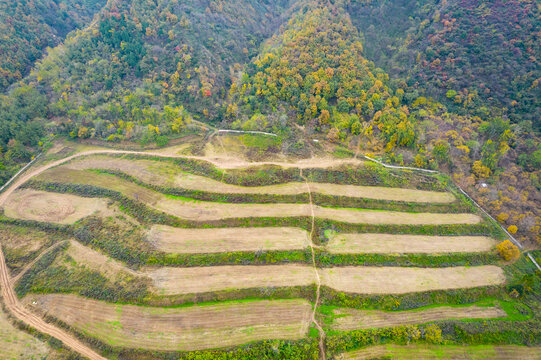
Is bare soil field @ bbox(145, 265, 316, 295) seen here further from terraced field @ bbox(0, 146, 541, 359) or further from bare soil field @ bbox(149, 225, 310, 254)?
bare soil field @ bbox(149, 225, 310, 254)

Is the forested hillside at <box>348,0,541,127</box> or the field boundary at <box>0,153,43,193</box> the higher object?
the forested hillside at <box>348,0,541,127</box>

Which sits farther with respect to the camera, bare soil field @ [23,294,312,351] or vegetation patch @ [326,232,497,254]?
vegetation patch @ [326,232,497,254]

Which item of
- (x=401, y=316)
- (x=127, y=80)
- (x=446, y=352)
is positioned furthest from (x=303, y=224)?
(x=127, y=80)

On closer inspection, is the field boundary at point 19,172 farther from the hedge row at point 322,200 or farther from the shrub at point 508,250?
the shrub at point 508,250

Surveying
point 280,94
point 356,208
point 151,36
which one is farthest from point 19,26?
point 356,208

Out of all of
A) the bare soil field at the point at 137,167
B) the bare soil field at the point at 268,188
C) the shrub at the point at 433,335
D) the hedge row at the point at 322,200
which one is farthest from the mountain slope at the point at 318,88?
the shrub at the point at 433,335

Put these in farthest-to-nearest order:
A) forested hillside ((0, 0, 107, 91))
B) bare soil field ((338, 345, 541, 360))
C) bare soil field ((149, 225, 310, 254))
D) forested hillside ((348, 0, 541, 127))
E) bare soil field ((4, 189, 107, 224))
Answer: forested hillside ((0, 0, 107, 91)) < forested hillside ((348, 0, 541, 127)) < bare soil field ((4, 189, 107, 224)) < bare soil field ((149, 225, 310, 254)) < bare soil field ((338, 345, 541, 360))

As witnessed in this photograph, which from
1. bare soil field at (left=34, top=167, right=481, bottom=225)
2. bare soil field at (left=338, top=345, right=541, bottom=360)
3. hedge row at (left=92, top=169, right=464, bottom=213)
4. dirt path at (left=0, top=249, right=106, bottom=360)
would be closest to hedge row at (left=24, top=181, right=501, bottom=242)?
bare soil field at (left=34, top=167, right=481, bottom=225)
